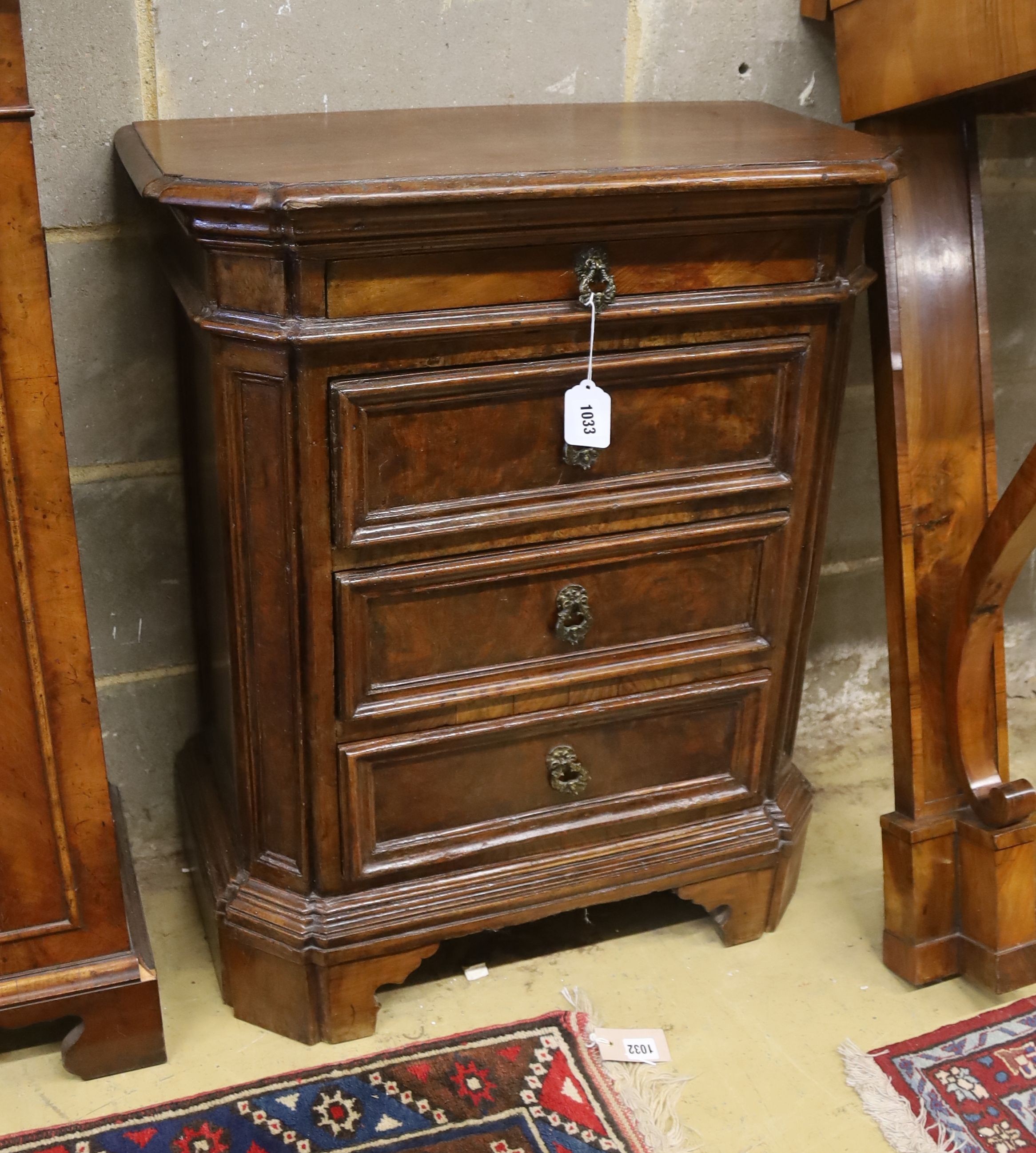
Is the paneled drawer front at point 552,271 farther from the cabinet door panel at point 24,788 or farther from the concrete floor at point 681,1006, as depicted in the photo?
the concrete floor at point 681,1006

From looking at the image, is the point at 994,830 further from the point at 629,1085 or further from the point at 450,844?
the point at 450,844

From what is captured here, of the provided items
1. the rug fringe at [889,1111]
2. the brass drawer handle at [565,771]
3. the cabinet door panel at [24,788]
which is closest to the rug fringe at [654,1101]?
the rug fringe at [889,1111]

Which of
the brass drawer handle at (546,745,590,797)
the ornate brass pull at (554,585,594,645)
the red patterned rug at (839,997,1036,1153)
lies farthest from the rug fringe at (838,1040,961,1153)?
the ornate brass pull at (554,585,594,645)

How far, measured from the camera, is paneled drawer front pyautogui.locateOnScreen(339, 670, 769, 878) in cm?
165

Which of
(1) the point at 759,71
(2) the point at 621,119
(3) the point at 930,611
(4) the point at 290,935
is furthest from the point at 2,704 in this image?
(1) the point at 759,71

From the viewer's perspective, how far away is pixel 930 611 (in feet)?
5.83

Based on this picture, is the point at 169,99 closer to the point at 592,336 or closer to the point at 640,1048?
the point at 592,336

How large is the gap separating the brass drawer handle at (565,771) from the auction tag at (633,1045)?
34cm

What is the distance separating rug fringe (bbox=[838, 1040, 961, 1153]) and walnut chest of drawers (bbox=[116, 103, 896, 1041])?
283 mm

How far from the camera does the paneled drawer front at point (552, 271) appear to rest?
4.43 ft

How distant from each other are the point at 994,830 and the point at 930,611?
319 millimetres

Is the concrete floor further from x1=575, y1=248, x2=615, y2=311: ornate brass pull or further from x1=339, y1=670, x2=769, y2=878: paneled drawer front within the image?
x1=575, y1=248, x2=615, y2=311: ornate brass pull

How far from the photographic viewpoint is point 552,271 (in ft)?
4.65

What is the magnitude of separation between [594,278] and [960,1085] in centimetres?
117
